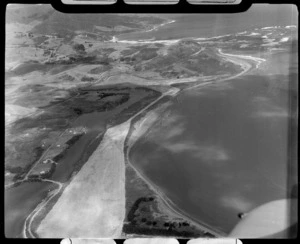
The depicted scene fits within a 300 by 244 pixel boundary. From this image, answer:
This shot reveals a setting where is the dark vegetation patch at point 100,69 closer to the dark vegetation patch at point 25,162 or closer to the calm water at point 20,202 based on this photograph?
the dark vegetation patch at point 25,162

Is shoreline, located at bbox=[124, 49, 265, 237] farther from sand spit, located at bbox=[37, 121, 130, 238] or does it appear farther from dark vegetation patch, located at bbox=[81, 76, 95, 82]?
dark vegetation patch, located at bbox=[81, 76, 95, 82]

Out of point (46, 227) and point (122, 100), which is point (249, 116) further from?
point (46, 227)

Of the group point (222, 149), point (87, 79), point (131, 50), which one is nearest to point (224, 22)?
point (131, 50)

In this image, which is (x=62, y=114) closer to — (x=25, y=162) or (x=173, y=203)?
(x=25, y=162)

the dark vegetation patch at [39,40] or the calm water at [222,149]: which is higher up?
the dark vegetation patch at [39,40]

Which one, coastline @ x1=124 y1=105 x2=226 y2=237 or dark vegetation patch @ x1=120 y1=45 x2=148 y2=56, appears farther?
dark vegetation patch @ x1=120 y1=45 x2=148 y2=56

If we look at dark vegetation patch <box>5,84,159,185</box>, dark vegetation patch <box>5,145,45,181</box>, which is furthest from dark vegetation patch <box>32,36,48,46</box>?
dark vegetation patch <box>5,145,45,181</box>

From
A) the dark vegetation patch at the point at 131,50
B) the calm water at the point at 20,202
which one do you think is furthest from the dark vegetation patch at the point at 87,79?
the calm water at the point at 20,202
